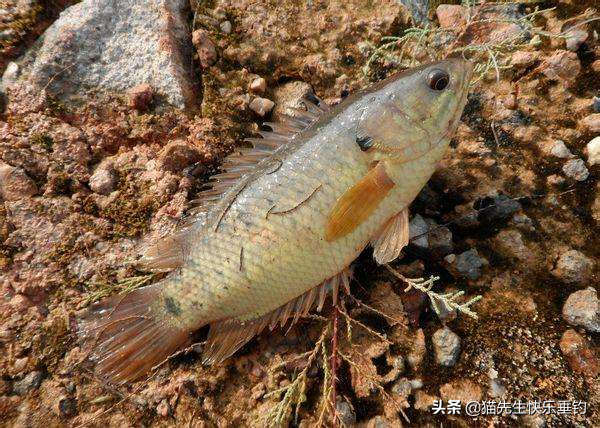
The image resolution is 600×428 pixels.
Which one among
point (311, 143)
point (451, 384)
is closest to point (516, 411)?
point (451, 384)

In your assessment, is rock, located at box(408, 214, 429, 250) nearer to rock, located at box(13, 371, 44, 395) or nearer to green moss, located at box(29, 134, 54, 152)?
rock, located at box(13, 371, 44, 395)

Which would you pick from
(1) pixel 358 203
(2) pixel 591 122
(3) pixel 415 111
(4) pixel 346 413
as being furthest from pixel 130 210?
(2) pixel 591 122

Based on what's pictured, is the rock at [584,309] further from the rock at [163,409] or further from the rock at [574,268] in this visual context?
the rock at [163,409]

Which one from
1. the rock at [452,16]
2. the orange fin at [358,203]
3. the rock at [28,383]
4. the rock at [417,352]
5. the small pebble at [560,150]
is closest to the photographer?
the orange fin at [358,203]

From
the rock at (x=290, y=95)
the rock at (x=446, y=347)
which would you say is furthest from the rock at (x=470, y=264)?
the rock at (x=290, y=95)

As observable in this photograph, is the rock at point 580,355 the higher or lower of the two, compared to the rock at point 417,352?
lower

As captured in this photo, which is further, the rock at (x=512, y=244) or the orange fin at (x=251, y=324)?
the rock at (x=512, y=244)

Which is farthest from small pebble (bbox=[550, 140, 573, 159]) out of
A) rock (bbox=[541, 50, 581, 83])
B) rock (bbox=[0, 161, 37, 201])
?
→ rock (bbox=[0, 161, 37, 201])

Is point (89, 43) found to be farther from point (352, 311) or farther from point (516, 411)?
point (516, 411)
